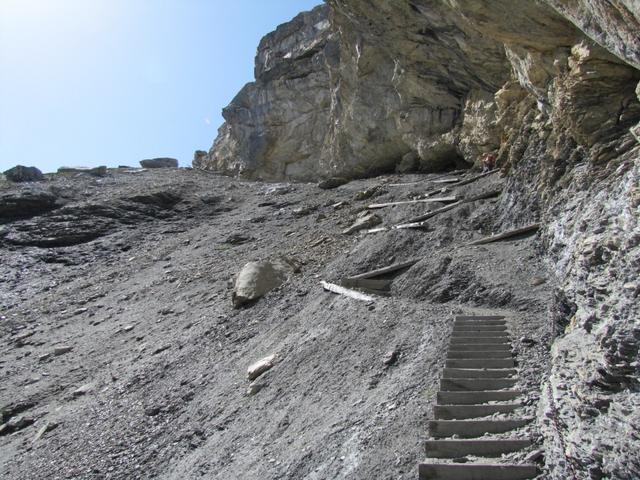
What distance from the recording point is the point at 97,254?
21953 mm

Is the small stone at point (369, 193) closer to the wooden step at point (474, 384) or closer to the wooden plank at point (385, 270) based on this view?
the wooden plank at point (385, 270)

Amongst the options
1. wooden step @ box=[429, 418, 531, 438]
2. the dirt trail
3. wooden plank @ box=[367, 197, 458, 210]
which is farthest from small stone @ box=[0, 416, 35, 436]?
wooden plank @ box=[367, 197, 458, 210]

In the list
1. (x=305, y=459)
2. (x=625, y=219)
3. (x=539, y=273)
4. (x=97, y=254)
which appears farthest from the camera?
(x=97, y=254)

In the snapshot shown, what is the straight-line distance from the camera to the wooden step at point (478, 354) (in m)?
6.05

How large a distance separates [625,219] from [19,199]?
2690 cm

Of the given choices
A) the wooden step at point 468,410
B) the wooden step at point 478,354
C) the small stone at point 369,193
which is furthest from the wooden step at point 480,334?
the small stone at point 369,193

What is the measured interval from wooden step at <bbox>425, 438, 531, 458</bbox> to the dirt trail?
239mm

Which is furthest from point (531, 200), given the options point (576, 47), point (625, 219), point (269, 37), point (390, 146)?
point (269, 37)

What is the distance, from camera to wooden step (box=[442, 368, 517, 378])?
553 cm

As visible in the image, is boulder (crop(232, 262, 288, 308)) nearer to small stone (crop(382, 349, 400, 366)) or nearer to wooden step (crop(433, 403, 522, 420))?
small stone (crop(382, 349, 400, 366))

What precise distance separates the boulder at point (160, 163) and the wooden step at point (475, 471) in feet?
146

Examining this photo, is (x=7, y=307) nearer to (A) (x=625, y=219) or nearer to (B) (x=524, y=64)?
(B) (x=524, y=64)

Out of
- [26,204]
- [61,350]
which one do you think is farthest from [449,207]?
[26,204]

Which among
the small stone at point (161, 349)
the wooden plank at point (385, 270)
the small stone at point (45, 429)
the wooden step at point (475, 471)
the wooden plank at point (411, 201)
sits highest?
the wooden plank at point (411, 201)
